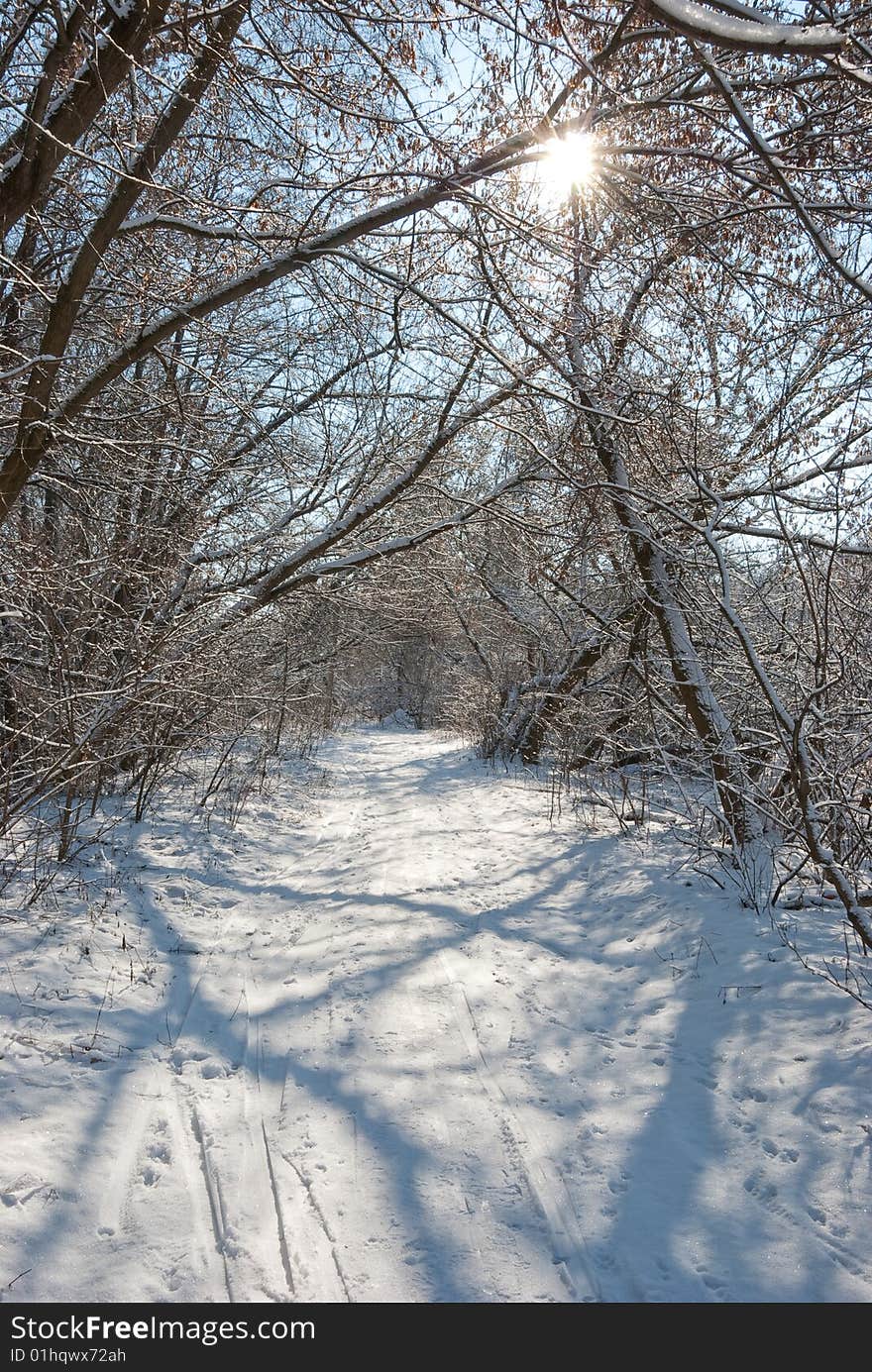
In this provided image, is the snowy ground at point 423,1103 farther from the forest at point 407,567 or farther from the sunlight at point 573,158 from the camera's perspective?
the sunlight at point 573,158

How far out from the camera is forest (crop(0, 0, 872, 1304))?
260 centimetres

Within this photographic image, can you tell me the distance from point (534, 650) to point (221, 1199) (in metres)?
11.9

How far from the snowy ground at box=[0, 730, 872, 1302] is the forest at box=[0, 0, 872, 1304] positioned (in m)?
0.02

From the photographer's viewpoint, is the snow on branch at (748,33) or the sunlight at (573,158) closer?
the snow on branch at (748,33)

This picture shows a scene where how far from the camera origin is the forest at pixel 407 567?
2602mm

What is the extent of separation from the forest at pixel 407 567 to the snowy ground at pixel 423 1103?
A: 0.9 inches

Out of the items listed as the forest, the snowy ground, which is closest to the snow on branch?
the forest

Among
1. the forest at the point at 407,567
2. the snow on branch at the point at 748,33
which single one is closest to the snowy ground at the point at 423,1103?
the forest at the point at 407,567

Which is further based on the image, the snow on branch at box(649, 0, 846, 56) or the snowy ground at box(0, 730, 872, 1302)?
the snowy ground at box(0, 730, 872, 1302)

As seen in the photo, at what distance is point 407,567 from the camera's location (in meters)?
9.34

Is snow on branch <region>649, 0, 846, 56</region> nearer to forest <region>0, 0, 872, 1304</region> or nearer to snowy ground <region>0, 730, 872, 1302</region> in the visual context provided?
forest <region>0, 0, 872, 1304</region>

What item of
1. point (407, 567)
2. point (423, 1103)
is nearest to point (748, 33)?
point (423, 1103)

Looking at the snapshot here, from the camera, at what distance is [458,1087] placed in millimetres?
3191
